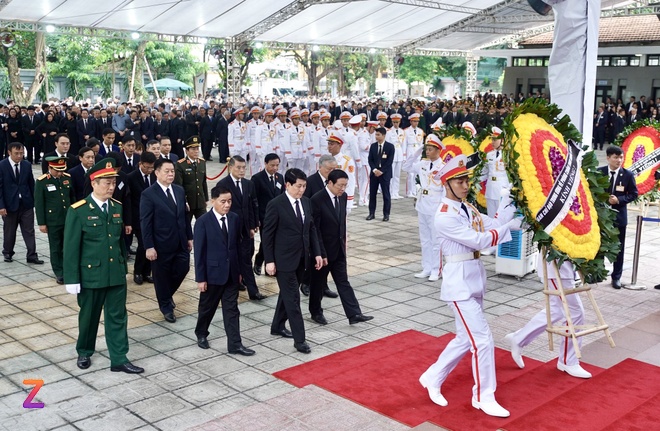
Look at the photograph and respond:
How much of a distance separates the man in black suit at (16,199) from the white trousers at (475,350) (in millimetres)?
6622

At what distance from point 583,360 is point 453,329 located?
135 centimetres

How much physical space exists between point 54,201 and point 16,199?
1230 millimetres

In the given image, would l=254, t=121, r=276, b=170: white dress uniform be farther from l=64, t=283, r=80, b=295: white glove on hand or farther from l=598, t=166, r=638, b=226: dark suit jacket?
l=64, t=283, r=80, b=295: white glove on hand

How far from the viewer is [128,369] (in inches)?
238

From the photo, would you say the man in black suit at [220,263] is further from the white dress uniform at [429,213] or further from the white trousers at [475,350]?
the white dress uniform at [429,213]

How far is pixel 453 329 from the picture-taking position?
7285 mm

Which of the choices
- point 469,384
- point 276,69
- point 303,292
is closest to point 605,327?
point 469,384

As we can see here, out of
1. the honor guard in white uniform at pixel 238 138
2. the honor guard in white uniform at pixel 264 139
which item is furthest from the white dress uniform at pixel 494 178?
the honor guard in white uniform at pixel 238 138

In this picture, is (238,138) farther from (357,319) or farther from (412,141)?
(357,319)

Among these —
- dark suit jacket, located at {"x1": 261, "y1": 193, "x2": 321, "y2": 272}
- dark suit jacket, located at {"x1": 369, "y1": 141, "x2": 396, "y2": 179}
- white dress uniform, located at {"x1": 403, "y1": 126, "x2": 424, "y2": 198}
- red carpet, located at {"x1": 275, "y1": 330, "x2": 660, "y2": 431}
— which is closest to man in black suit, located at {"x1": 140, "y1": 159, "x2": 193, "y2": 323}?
dark suit jacket, located at {"x1": 261, "y1": 193, "x2": 321, "y2": 272}

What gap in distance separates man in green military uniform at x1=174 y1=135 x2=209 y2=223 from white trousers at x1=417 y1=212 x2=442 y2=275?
9.26ft

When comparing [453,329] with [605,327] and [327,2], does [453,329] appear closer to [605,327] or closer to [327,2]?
[605,327]

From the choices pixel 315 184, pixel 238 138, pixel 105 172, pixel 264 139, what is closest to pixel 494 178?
pixel 315 184

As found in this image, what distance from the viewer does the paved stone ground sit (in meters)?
5.23
